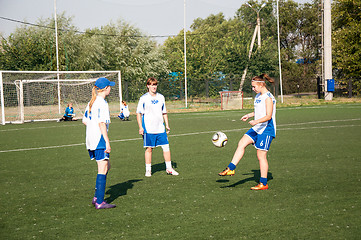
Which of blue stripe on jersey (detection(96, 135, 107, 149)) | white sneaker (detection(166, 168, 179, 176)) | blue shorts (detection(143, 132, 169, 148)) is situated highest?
blue stripe on jersey (detection(96, 135, 107, 149))

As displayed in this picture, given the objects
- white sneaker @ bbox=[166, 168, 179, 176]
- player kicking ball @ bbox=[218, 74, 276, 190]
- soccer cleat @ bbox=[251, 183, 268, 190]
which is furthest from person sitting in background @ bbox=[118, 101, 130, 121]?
soccer cleat @ bbox=[251, 183, 268, 190]

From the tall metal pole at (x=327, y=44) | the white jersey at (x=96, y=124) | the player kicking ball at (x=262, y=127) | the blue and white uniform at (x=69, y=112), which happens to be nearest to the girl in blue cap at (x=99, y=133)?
the white jersey at (x=96, y=124)

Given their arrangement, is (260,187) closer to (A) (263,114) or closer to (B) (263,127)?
(B) (263,127)

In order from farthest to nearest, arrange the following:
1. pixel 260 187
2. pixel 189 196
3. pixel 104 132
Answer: pixel 260 187 → pixel 189 196 → pixel 104 132

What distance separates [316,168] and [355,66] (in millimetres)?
36672

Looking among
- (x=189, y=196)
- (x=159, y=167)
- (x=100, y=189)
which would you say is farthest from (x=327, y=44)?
(x=100, y=189)

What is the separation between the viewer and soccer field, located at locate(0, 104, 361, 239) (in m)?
4.95

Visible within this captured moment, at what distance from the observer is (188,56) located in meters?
58.6

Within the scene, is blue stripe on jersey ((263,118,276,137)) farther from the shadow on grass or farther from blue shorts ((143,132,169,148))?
the shadow on grass

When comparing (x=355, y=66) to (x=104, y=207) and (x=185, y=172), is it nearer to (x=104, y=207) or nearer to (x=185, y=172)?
(x=185, y=172)

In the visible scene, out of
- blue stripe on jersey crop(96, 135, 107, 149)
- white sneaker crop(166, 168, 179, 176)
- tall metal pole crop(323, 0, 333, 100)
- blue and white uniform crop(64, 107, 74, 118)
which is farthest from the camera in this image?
tall metal pole crop(323, 0, 333, 100)

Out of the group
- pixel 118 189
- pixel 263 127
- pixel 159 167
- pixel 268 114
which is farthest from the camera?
pixel 159 167

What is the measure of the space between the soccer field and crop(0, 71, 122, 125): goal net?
15.7m

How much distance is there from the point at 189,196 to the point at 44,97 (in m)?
24.2
